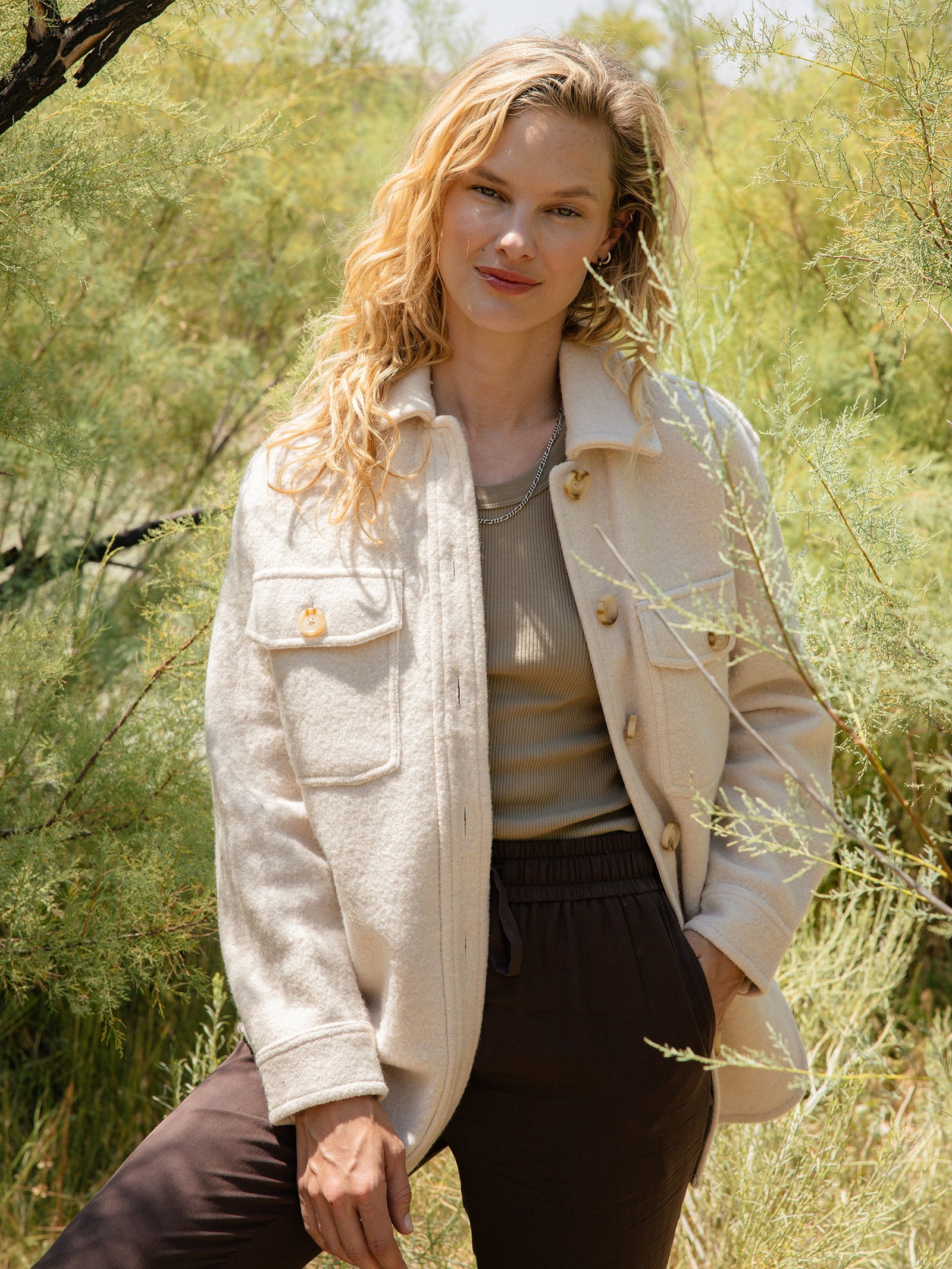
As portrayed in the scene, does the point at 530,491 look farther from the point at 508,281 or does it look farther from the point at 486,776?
the point at 486,776

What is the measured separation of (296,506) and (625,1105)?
30.1 inches

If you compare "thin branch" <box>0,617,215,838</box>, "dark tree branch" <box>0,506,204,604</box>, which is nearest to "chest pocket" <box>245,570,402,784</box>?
"thin branch" <box>0,617,215,838</box>

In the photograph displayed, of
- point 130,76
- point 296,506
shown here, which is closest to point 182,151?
point 130,76

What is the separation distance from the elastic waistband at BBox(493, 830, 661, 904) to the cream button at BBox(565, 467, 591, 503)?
39 cm

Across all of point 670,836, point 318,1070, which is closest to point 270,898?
point 318,1070

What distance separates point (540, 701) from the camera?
4.28 ft

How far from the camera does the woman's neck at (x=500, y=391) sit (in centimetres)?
140

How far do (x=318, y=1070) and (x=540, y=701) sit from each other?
1.51 feet

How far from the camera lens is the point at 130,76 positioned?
6.54 ft

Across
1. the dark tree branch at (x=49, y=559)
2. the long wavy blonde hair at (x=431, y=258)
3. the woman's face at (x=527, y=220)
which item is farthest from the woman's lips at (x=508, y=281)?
the dark tree branch at (x=49, y=559)

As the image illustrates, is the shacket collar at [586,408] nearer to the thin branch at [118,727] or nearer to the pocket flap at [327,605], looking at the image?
the pocket flap at [327,605]

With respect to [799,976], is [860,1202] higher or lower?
higher

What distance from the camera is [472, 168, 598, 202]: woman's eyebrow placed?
4.25 ft

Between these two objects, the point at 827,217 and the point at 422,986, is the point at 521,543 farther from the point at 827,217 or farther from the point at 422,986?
the point at 827,217
